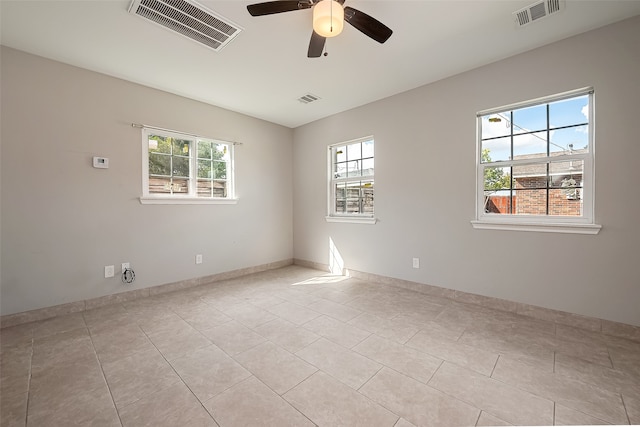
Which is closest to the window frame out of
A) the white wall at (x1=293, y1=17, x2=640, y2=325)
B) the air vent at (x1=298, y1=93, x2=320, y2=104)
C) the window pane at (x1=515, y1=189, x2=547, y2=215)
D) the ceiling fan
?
the white wall at (x1=293, y1=17, x2=640, y2=325)

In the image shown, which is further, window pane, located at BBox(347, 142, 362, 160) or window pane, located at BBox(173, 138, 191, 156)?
Result: window pane, located at BBox(347, 142, 362, 160)

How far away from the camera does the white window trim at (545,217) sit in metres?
2.43

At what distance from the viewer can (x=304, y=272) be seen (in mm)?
4605

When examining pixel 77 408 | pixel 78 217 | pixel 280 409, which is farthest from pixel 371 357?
pixel 78 217

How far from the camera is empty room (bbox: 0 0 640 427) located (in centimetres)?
167

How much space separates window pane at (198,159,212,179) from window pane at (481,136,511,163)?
3862 mm

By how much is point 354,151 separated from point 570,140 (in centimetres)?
267

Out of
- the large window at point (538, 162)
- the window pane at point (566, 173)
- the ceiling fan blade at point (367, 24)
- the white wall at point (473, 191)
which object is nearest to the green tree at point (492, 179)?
the large window at point (538, 162)

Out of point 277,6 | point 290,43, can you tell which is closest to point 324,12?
point 277,6

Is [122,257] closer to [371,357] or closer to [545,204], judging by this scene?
[371,357]

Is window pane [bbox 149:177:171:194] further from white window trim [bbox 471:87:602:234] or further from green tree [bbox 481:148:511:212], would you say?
green tree [bbox 481:148:511:212]

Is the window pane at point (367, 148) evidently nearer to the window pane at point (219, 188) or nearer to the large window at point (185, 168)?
the large window at point (185, 168)

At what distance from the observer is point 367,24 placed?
188 centimetres

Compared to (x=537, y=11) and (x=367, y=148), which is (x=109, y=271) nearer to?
(x=367, y=148)
